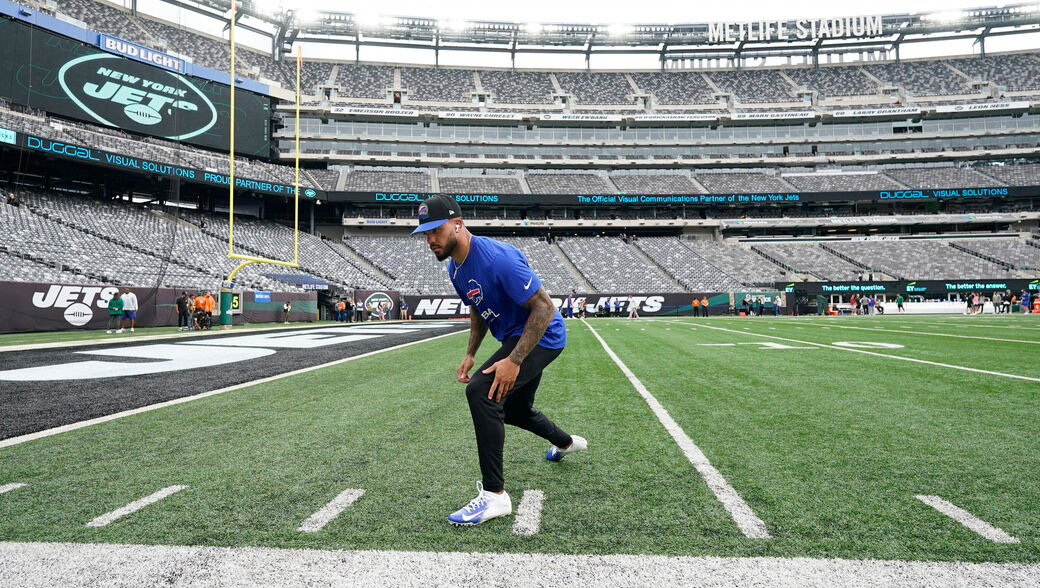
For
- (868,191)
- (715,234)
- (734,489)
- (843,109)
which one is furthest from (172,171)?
(843,109)

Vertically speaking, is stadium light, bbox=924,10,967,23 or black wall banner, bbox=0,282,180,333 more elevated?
stadium light, bbox=924,10,967,23

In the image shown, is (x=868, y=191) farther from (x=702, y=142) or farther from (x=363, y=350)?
(x=363, y=350)

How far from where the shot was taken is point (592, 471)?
324cm

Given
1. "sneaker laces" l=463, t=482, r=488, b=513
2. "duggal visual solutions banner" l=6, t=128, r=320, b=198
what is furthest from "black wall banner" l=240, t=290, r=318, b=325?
"sneaker laces" l=463, t=482, r=488, b=513

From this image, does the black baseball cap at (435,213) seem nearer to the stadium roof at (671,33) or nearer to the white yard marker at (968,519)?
the white yard marker at (968,519)

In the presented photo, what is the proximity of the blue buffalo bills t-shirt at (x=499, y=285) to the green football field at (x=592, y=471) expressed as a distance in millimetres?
916

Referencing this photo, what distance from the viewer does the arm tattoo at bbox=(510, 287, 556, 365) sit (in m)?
2.79

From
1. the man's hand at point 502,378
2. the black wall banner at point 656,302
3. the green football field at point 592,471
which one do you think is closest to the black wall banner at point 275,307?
the black wall banner at point 656,302

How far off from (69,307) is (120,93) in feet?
72.1

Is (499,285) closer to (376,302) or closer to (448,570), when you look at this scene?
(448,570)

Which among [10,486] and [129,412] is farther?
[129,412]

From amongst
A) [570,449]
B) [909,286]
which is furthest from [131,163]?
[909,286]

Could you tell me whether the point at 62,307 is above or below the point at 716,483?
above

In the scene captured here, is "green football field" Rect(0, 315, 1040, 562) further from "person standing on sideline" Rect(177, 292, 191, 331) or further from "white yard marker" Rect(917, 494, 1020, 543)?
"person standing on sideline" Rect(177, 292, 191, 331)
